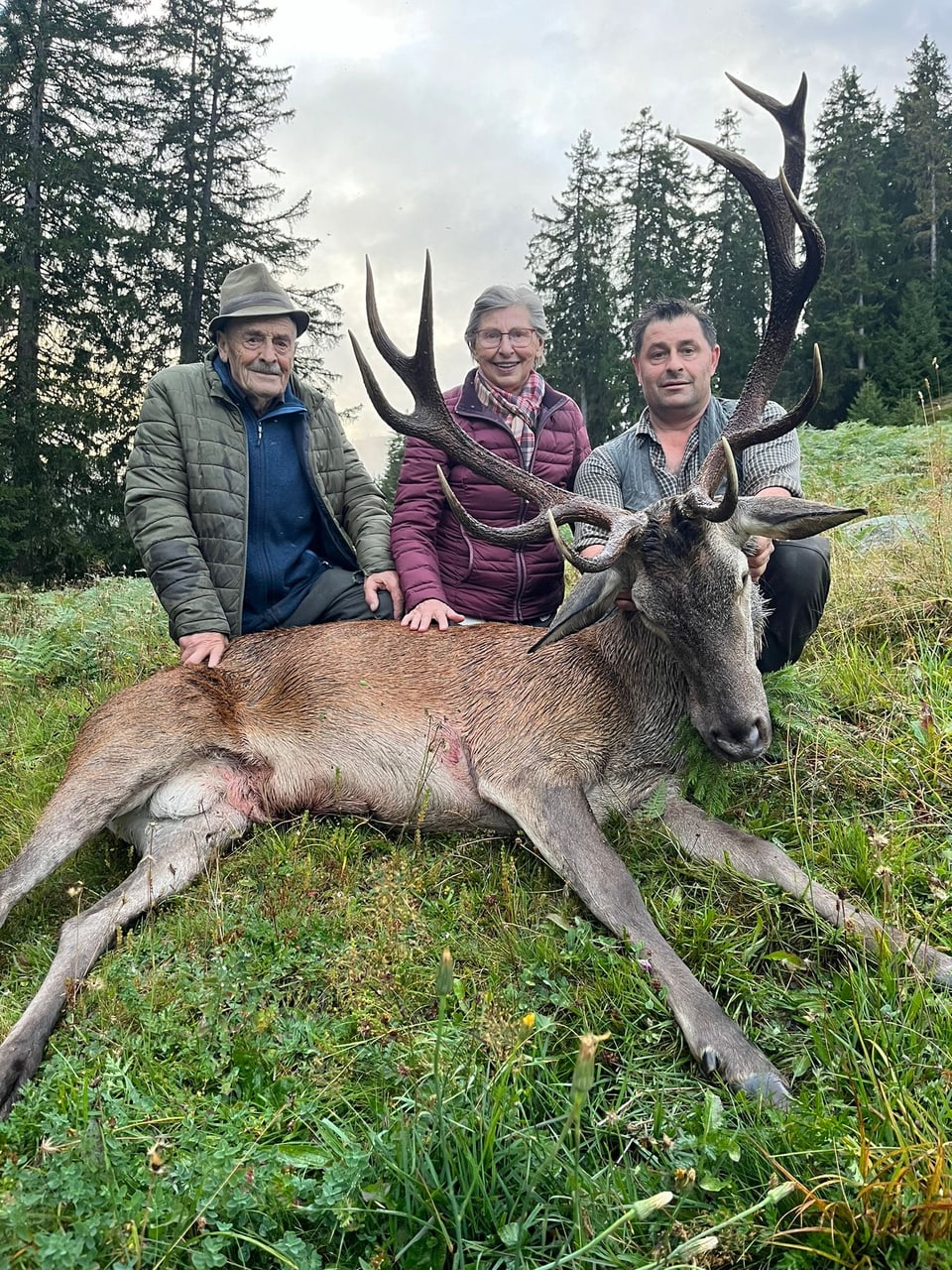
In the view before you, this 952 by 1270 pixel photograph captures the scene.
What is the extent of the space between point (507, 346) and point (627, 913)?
3704 mm

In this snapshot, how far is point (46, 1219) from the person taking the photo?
1933 mm

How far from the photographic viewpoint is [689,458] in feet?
15.3

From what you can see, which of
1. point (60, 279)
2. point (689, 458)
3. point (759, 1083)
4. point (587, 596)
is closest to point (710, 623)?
point (587, 596)

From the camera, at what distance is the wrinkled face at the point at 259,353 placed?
5.30 meters

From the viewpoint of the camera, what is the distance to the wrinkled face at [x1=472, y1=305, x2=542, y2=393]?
17.6 feet

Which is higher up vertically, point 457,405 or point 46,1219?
point 457,405

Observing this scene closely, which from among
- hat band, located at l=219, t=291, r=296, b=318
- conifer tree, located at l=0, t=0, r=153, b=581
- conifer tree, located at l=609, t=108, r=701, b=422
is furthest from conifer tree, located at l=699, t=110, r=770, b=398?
hat band, located at l=219, t=291, r=296, b=318

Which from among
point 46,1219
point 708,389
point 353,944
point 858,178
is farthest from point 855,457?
point 858,178

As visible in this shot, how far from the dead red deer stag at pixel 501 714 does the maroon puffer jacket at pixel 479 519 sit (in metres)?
0.73

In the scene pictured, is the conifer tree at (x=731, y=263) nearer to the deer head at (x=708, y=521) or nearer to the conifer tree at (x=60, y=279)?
the conifer tree at (x=60, y=279)

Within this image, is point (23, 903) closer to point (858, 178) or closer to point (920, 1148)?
point (920, 1148)

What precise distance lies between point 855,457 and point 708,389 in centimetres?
1026

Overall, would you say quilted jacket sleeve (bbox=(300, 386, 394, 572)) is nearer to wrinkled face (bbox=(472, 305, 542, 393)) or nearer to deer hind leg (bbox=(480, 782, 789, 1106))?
wrinkled face (bbox=(472, 305, 542, 393))

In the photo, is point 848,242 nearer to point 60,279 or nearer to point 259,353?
point 60,279
